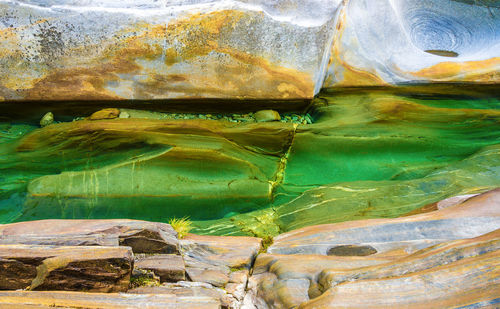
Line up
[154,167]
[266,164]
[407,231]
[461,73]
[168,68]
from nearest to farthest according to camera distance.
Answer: [407,231] < [154,167] < [266,164] < [168,68] < [461,73]

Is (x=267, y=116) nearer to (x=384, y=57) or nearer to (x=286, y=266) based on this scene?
(x=384, y=57)

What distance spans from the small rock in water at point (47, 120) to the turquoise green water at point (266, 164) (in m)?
0.18

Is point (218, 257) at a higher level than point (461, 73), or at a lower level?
lower

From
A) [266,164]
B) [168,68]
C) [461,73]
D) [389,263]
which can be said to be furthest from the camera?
[461,73]

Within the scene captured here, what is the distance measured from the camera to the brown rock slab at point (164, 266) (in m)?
3.41

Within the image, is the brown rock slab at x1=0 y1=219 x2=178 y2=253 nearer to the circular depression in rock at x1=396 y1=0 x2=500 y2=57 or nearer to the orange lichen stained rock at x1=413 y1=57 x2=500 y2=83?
the orange lichen stained rock at x1=413 y1=57 x2=500 y2=83

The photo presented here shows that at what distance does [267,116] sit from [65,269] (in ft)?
11.9

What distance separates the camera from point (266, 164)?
5602 mm

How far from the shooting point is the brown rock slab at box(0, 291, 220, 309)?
2668 millimetres

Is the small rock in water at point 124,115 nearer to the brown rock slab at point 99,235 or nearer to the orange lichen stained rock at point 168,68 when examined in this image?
the orange lichen stained rock at point 168,68

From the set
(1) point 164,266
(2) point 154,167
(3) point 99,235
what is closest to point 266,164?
(2) point 154,167

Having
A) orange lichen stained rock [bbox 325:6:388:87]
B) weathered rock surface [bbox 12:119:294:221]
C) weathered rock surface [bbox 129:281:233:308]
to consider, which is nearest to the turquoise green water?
weathered rock surface [bbox 12:119:294:221]

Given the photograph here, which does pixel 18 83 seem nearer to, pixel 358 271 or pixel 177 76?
pixel 177 76

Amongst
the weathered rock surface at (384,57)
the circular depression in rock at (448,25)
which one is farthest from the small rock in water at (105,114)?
the circular depression in rock at (448,25)
